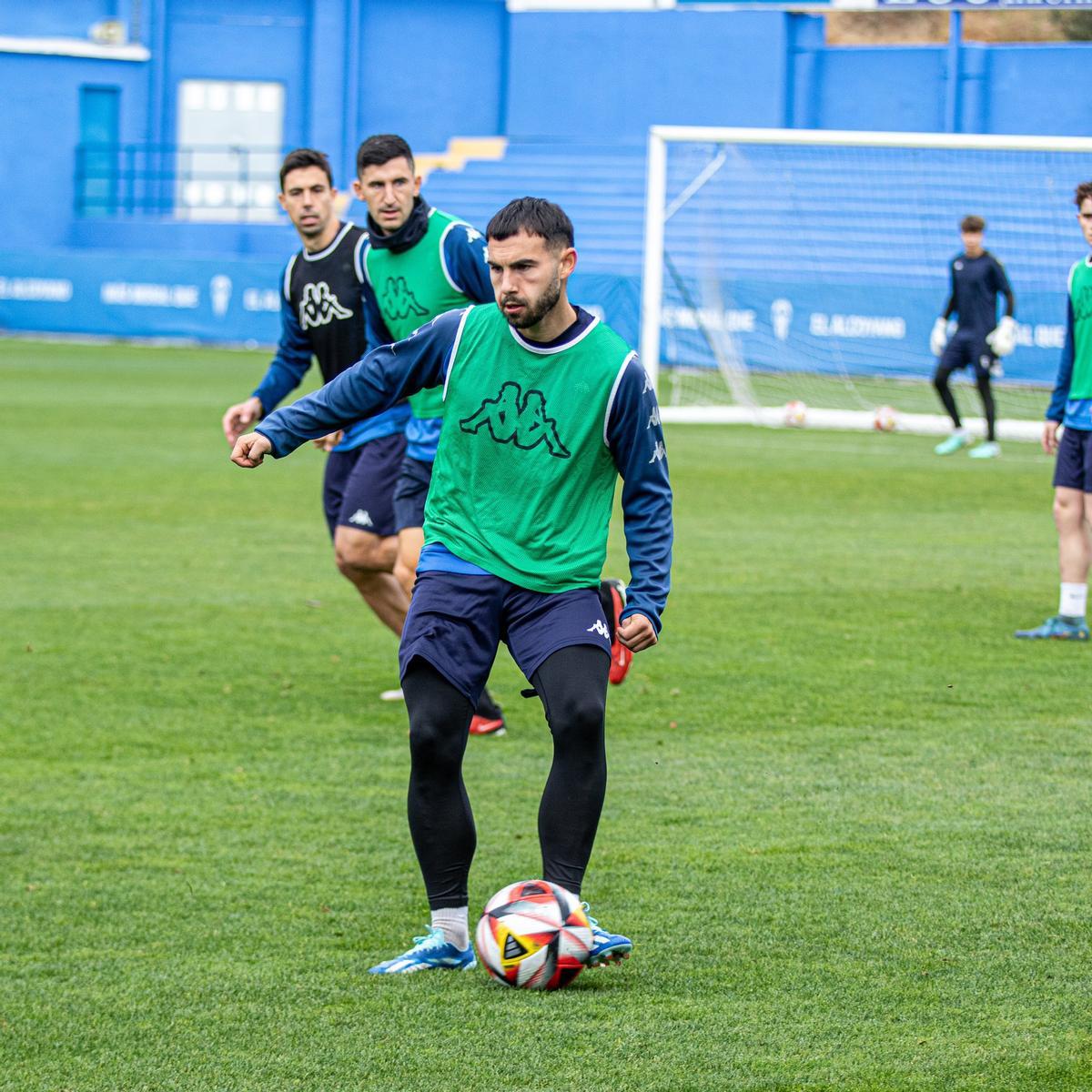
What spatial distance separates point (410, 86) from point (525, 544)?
40.6 meters

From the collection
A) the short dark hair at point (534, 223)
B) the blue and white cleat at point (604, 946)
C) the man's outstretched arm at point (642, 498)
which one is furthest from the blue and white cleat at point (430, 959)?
the short dark hair at point (534, 223)

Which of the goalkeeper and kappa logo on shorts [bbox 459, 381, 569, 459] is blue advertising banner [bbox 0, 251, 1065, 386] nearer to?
the goalkeeper

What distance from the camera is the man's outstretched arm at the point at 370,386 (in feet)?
15.6

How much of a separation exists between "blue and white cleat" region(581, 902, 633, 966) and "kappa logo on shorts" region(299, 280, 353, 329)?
359cm

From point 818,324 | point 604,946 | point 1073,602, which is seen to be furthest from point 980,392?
point 604,946

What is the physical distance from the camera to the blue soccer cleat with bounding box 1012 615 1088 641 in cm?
952

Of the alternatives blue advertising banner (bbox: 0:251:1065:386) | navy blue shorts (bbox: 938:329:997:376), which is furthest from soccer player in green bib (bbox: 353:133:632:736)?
blue advertising banner (bbox: 0:251:1065:386)

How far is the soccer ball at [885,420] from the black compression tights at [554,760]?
52.8ft

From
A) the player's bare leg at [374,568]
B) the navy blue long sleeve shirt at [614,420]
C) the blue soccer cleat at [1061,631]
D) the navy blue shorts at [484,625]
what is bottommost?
the blue soccer cleat at [1061,631]

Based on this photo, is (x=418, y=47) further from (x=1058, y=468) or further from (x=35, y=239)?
(x=1058, y=468)

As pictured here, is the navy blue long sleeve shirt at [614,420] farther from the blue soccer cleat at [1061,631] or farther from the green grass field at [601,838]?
the blue soccer cleat at [1061,631]

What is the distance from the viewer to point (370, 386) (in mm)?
4809

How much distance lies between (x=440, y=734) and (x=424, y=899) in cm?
86

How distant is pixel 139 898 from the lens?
526 cm
